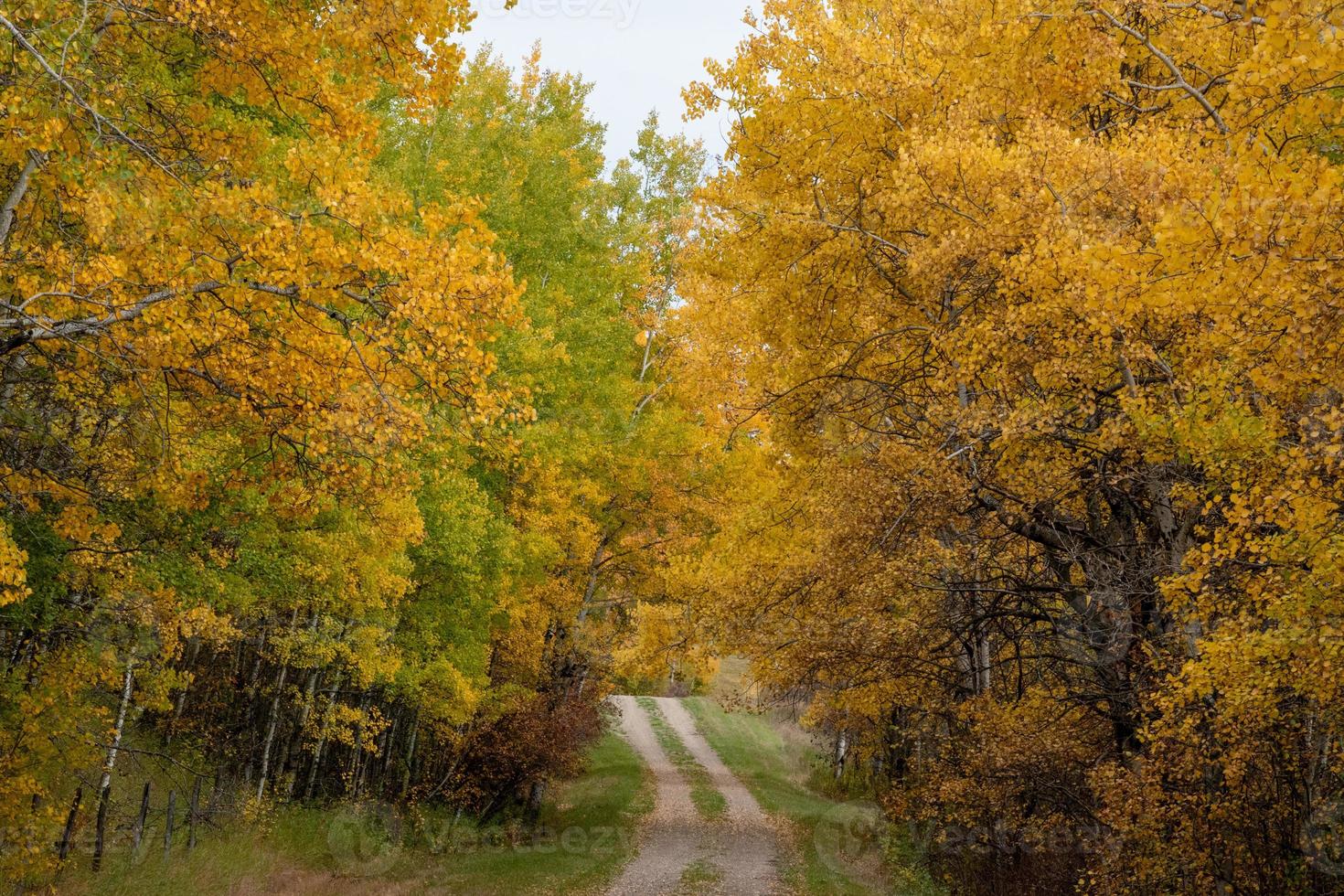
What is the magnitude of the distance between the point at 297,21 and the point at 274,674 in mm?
14582

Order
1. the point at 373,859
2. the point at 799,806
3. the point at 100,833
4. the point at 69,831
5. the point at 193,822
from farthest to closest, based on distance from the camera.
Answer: the point at 799,806 < the point at 373,859 < the point at 193,822 < the point at 100,833 < the point at 69,831

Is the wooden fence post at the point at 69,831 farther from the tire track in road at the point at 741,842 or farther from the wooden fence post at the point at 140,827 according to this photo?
the tire track in road at the point at 741,842

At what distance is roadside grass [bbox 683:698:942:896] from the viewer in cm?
1281

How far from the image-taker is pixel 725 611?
982cm

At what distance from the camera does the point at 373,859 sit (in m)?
13.1

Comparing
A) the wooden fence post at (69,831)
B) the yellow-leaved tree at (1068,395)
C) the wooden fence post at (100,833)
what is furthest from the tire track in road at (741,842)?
the wooden fence post at (69,831)

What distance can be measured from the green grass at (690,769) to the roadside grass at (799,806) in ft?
3.68

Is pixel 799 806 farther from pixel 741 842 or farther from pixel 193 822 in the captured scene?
pixel 193 822

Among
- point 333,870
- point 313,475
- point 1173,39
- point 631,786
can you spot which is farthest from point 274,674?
point 1173,39

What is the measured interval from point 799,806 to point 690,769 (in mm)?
6178

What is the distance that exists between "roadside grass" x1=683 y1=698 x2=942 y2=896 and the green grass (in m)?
1.12

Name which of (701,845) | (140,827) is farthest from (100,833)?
(701,845)

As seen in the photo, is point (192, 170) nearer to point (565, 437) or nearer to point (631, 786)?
point (565, 437)

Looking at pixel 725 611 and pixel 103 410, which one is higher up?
pixel 103 410
